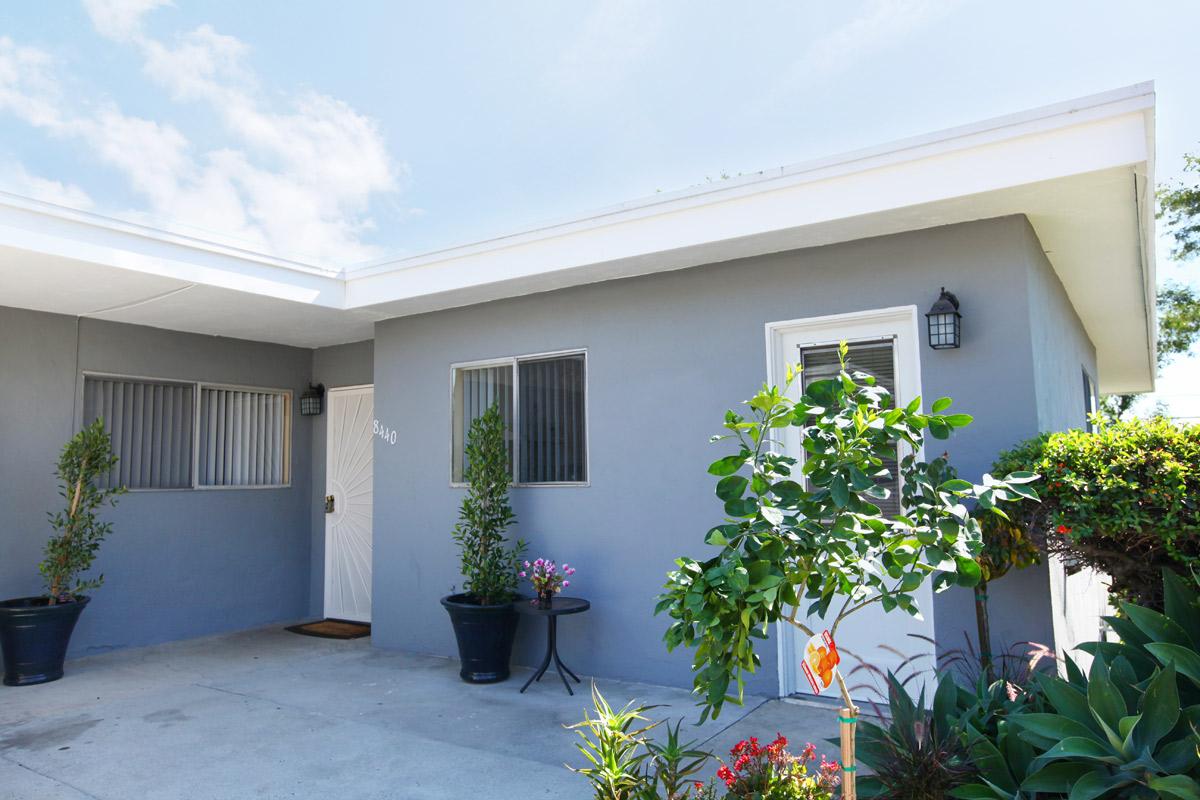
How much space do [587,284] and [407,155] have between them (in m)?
8.09

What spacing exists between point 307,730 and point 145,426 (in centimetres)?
388

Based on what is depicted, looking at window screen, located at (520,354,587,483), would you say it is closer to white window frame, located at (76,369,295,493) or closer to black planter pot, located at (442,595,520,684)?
black planter pot, located at (442,595,520,684)

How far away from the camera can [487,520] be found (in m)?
5.51

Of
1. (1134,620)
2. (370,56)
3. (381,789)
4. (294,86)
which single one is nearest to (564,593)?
(381,789)

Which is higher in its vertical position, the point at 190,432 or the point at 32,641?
the point at 190,432

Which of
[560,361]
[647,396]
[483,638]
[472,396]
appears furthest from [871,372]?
[472,396]

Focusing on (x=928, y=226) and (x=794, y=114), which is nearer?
(x=928, y=226)

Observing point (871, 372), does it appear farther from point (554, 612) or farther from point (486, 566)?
point (486, 566)

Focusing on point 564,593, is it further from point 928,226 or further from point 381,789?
point 928,226

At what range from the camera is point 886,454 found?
7.08 ft

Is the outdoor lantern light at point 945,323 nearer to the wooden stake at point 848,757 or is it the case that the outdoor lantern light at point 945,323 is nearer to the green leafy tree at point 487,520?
the wooden stake at point 848,757

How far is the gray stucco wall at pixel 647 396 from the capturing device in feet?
13.7

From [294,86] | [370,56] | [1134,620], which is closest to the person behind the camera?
[1134,620]

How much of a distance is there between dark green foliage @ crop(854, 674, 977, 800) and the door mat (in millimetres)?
5348
